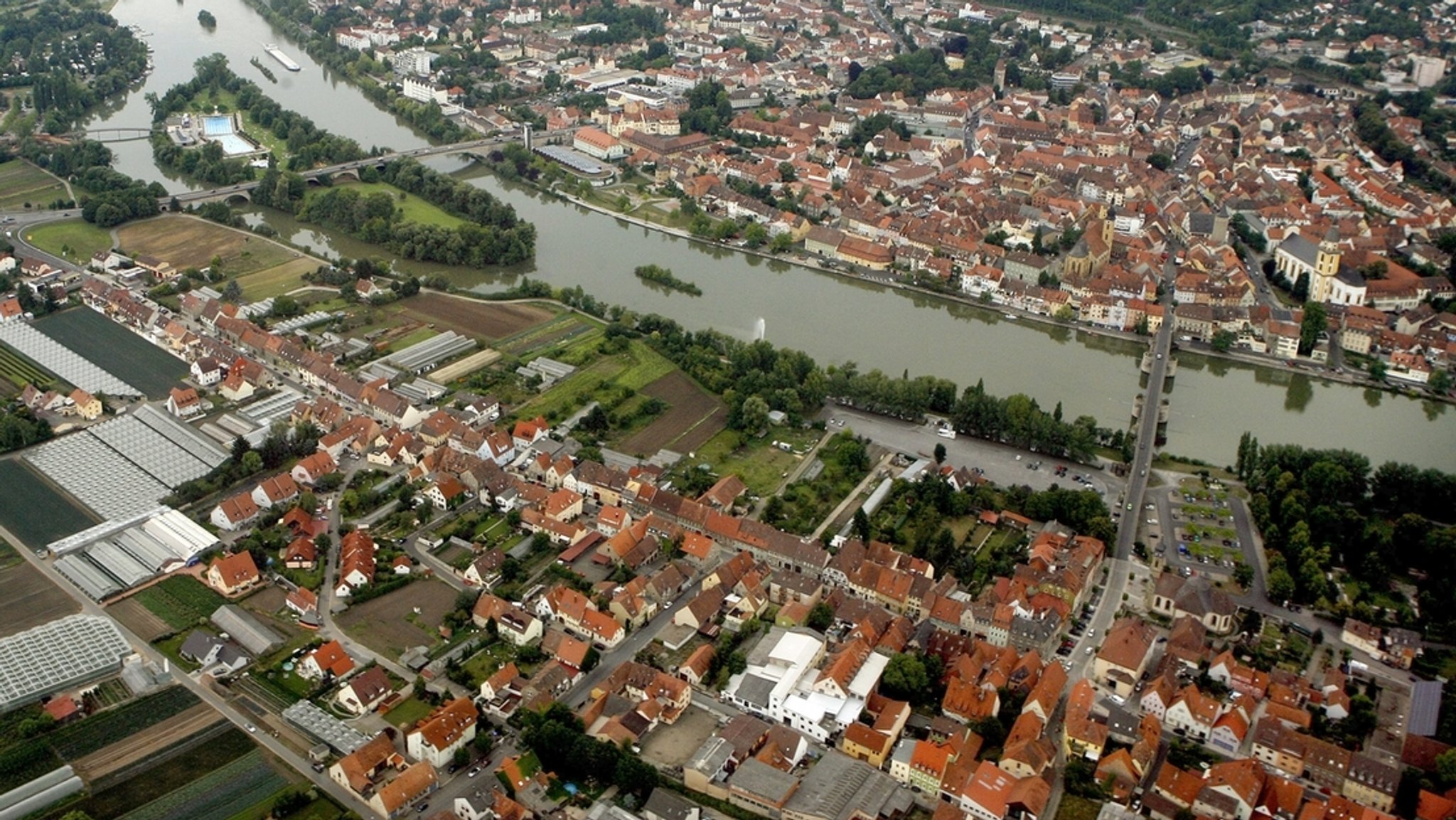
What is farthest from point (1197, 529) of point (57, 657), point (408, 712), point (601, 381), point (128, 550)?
point (57, 657)

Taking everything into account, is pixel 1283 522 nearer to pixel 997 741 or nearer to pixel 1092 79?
pixel 997 741

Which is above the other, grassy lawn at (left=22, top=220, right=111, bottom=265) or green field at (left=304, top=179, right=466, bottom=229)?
green field at (left=304, top=179, right=466, bottom=229)

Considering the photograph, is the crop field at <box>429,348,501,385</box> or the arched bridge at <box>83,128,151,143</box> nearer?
the crop field at <box>429,348,501,385</box>

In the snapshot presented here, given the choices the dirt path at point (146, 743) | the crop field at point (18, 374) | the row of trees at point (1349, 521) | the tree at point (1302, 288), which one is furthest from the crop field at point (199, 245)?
the tree at point (1302, 288)

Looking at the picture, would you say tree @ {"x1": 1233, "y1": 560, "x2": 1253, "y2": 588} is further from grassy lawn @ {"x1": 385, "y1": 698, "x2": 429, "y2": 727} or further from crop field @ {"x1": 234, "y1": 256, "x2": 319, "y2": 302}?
crop field @ {"x1": 234, "y1": 256, "x2": 319, "y2": 302}

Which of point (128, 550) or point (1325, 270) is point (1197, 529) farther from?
point (128, 550)

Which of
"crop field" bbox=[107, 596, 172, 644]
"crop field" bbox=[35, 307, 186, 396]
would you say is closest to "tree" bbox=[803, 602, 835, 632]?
"crop field" bbox=[107, 596, 172, 644]

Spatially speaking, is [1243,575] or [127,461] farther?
[127,461]
